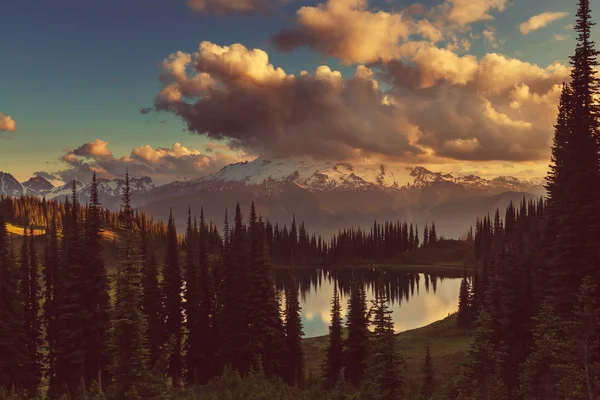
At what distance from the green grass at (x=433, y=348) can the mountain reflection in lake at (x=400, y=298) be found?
5348 millimetres

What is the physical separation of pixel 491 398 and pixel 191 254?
138 ft

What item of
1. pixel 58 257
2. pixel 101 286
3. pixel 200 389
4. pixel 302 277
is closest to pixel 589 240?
pixel 200 389

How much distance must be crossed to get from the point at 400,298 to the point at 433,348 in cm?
6710

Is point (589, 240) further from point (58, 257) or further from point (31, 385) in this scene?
point (58, 257)

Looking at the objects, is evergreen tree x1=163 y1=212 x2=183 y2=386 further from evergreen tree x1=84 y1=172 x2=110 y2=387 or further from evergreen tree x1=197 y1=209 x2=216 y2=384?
evergreen tree x1=84 y1=172 x2=110 y2=387

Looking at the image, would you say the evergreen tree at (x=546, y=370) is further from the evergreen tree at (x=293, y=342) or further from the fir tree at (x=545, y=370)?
the evergreen tree at (x=293, y=342)

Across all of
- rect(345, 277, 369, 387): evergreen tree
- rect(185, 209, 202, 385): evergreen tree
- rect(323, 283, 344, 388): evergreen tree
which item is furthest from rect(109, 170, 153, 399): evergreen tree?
rect(185, 209, 202, 385): evergreen tree

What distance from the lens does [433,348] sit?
64188 mm

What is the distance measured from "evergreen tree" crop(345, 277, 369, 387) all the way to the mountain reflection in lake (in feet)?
91.2

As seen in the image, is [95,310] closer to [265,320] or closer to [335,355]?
[265,320]

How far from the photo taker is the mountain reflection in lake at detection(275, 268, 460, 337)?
335ft

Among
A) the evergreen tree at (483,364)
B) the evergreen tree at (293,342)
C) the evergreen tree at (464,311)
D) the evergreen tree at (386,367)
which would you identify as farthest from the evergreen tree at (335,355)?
the evergreen tree at (464,311)

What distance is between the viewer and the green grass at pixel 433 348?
163ft

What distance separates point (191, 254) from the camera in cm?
5725
